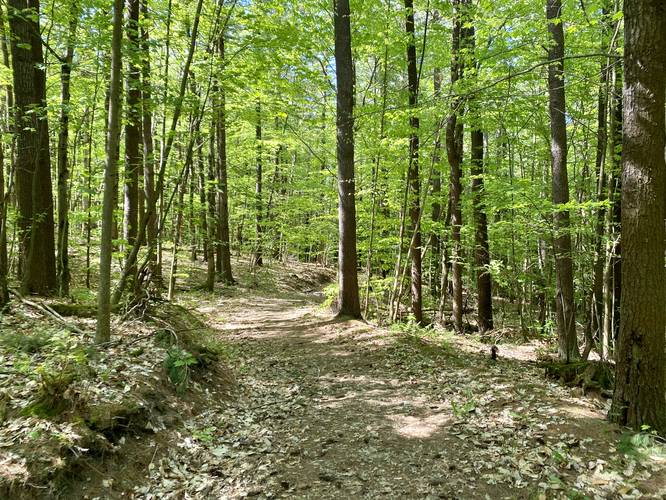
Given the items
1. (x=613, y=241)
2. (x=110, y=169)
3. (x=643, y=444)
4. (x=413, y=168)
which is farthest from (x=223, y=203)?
(x=643, y=444)

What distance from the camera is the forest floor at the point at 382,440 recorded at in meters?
3.64

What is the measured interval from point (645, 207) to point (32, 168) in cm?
961

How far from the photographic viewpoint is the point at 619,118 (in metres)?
8.03

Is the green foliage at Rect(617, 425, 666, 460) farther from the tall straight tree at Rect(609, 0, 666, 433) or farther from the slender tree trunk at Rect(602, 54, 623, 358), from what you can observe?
the slender tree trunk at Rect(602, 54, 623, 358)

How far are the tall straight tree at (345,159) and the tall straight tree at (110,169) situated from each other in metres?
5.45

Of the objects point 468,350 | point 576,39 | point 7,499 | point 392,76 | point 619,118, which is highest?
point 392,76

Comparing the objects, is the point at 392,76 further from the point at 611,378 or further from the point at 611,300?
the point at 611,378

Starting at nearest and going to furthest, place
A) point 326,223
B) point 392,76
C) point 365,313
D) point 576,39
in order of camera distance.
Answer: point 576,39 → point 365,313 → point 392,76 → point 326,223

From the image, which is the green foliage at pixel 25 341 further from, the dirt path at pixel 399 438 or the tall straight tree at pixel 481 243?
the tall straight tree at pixel 481 243

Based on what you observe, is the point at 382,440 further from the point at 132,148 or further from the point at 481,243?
the point at 481,243

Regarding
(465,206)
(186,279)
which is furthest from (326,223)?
(465,206)

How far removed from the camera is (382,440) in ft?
15.1

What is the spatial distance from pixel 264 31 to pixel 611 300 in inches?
342

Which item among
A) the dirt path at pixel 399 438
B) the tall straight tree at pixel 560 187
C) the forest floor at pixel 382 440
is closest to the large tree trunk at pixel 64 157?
the forest floor at pixel 382 440
